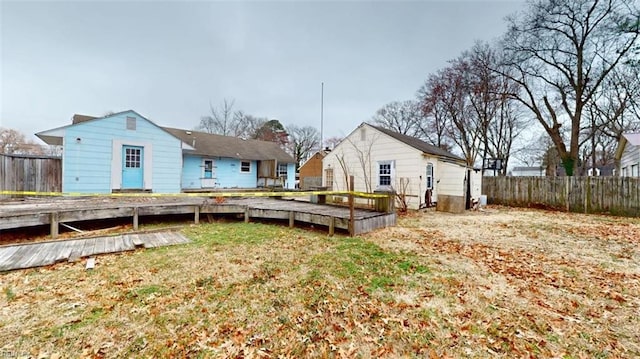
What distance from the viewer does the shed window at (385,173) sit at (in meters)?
12.2

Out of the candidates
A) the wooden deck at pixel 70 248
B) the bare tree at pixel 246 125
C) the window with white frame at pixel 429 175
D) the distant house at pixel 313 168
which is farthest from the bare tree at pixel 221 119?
the wooden deck at pixel 70 248

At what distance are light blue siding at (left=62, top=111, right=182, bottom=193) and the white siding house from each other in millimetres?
8545

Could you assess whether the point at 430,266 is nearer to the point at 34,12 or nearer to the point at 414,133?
the point at 34,12

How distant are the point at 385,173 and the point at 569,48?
13071 mm

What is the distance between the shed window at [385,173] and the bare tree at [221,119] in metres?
21.8

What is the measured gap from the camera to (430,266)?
420 centimetres

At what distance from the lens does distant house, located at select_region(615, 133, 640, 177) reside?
419 inches

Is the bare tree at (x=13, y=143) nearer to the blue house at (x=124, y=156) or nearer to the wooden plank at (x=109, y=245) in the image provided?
the blue house at (x=124, y=156)

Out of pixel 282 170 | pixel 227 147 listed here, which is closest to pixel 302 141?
pixel 282 170

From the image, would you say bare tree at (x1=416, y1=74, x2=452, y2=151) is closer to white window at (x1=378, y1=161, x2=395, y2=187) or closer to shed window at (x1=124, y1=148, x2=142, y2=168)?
white window at (x1=378, y1=161, x2=395, y2=187)

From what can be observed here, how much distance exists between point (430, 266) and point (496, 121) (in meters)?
23.5

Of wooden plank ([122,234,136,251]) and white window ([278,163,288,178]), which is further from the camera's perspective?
white window ([278,163,288,178])

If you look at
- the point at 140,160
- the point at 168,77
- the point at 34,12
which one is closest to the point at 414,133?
the point at 168,77

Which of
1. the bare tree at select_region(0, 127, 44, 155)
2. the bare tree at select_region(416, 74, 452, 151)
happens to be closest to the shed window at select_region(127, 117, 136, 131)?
the bare tree at select_region(416, 74, 452, 151)
